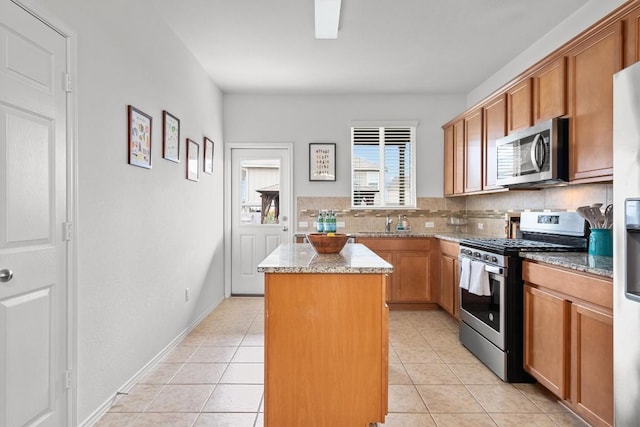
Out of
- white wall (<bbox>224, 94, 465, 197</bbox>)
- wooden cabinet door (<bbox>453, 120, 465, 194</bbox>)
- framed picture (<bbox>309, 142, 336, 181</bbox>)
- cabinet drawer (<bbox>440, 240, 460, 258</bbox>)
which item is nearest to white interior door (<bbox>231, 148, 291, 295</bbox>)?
white wall (<bbox>224, 94, 465, 197</bbox>)

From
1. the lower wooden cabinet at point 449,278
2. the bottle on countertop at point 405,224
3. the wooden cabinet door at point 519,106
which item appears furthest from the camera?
the bottle on countertop at point 405,224

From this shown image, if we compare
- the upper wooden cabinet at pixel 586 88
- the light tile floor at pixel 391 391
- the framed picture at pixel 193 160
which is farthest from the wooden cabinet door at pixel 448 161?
the framed picture at pixel 193 160

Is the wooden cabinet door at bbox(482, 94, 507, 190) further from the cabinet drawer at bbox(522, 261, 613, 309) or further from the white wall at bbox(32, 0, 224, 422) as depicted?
the white wall at bbox(32, 0, 224, 422)

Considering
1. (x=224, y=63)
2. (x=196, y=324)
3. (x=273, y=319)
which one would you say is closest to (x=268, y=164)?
(x=224, y=63)

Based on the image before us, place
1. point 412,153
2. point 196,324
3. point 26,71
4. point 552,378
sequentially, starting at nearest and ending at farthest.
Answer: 1. point 26,71
2. point 552,378
3. point 196,324
4. point 412,153

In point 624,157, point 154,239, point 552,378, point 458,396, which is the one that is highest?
point 624,157

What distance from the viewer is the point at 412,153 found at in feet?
16.9

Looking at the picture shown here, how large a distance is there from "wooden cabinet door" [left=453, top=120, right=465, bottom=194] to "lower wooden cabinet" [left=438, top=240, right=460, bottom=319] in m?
0.72

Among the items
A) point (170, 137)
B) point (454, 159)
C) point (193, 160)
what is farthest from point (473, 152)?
point (170, 137)

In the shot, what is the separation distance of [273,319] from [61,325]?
104 centimetres

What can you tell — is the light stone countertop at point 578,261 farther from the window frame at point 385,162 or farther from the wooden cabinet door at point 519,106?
the window frame at point 385,162

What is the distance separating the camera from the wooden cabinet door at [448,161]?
4.79 m

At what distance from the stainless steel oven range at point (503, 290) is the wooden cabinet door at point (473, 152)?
2.70ft

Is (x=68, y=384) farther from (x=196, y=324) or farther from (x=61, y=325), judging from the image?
(x=196, y=324)
